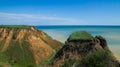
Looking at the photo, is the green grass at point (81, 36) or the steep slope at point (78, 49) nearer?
the steep slope at point (78, 49)

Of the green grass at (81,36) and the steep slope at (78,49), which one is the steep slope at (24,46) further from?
the green grass at (81,36)

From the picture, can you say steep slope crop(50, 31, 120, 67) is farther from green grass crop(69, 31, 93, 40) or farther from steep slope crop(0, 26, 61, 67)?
steep slope crop(0, 26, 61, 67)

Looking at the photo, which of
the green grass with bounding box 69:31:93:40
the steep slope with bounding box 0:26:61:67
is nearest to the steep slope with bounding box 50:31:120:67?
the green grass with bounding box 69:31:93:40

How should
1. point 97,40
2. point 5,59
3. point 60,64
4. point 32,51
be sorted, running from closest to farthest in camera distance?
point 97,40, point 60,64, point 5,59, point 32,51

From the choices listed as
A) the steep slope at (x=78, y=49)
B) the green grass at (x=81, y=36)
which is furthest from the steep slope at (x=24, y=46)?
the green grass at (x=81, y=36)

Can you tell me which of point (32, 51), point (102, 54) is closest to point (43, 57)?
point (32, 51)

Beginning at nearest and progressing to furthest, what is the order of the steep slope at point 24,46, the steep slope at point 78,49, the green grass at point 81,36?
1. the steep slope at point 78,49
2. the green grass at point 81,36
3. the steep slope at point 24,46

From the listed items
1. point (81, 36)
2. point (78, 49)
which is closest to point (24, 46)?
point (81, 36)

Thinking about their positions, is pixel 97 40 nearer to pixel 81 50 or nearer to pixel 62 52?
pixel 81 50
